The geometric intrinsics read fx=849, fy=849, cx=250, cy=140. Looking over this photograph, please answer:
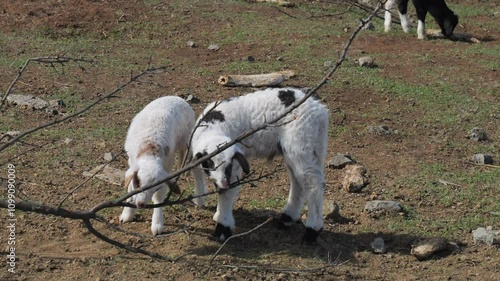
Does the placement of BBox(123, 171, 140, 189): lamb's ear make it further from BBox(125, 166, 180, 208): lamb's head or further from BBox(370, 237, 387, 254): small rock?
BBox(370, 237, 387, 254): small rock

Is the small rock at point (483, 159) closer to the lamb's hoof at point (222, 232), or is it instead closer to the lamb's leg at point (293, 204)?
the lamb's leg at point (293, 204)

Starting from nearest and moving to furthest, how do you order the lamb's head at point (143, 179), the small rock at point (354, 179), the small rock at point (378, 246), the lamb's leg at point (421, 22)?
the lamb's head at point (143, 179), the small rock at point (378, 246), the small rock at point (354, 179), the lamb's leg at point (421, 22)

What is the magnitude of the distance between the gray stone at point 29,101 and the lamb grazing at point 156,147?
3.21 m

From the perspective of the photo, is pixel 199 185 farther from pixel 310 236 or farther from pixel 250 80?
pixel 250 80

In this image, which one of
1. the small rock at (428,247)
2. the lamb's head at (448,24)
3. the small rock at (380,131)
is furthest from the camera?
the lamb's head at (448,24)

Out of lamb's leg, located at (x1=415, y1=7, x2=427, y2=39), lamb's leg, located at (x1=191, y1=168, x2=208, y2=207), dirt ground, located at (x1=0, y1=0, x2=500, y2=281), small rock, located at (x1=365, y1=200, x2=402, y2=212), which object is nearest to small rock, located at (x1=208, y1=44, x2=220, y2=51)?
dirt ground, located at (x1=0, y1=0, x2=500, y2=281)

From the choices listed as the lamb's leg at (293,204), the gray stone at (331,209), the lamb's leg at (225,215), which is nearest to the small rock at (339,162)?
the gray stone at (331,209)

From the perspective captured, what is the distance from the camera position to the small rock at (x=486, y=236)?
7633 mm

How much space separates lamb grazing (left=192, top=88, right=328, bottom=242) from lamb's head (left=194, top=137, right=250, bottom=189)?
0.01m

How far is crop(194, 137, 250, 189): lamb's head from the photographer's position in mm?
6824

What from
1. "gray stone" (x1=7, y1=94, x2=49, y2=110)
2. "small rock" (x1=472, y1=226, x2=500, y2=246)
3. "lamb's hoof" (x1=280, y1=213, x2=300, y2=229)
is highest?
"small rock" (x1=472, y1=226, x2=500, y2=246)

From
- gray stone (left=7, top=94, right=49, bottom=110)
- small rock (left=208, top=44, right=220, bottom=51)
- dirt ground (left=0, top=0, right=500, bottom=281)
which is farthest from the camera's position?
small rock (left=208, top=44, right=220, bottom=51)

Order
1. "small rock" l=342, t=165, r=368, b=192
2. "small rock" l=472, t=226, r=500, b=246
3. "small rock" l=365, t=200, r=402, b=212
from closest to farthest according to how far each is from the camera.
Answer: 1. "small rock" l=472, t=226, r=500, b=246
2. "small rock" l=365, t=200, r=402, b=212
3. "small rock" l=342, t=165, r=368, b=192

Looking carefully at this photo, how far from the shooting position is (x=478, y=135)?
10414 millimetres
